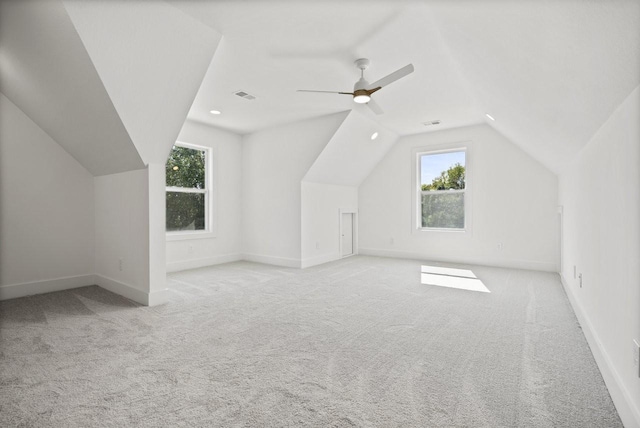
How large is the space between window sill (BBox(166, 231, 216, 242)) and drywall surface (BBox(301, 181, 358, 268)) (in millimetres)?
1809

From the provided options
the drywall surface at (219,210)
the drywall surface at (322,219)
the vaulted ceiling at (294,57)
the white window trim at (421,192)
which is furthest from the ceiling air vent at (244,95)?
the white window trim at (421,192)

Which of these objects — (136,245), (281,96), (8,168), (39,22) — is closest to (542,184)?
(281,96)

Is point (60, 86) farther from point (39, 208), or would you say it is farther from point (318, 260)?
point (318, 260)

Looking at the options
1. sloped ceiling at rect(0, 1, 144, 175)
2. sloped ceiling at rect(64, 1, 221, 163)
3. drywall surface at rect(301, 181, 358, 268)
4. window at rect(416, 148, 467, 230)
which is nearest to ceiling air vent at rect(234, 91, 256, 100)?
sloped ceiling at rect(64, 1, 221, 163)

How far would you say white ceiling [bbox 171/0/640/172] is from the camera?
1.39 meters

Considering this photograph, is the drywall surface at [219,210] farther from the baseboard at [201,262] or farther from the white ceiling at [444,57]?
the white ceiling at [444,57]

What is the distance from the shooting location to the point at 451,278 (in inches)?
181

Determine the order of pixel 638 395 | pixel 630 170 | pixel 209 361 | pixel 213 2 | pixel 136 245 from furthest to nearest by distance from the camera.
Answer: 1. pixel 136 245
2. pixel 213 2
3. pixel 209 361
4. pixel 630 170
5. pixel 638 395

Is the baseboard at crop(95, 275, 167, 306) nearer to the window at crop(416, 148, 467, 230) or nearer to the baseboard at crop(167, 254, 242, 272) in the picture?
the baseboard at crop(167, 254, 242, 272)

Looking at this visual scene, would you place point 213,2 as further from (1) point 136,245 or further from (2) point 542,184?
(2) point 542,184

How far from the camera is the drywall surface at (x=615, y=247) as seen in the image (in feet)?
4.77

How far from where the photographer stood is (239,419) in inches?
60.0

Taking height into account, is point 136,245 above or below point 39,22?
below

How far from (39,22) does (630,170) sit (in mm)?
3968
